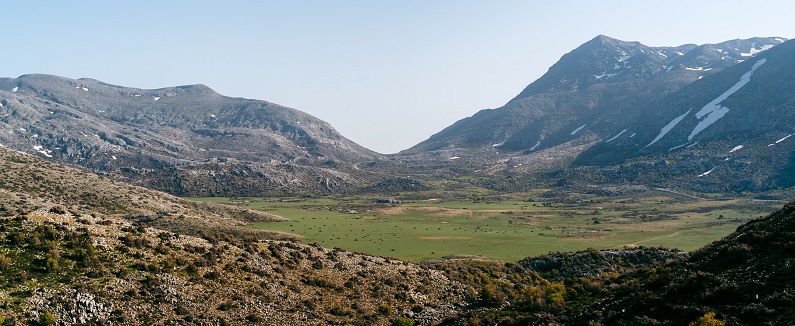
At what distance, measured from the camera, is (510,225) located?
11606 cm

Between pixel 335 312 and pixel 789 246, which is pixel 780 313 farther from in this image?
pixel 335 312

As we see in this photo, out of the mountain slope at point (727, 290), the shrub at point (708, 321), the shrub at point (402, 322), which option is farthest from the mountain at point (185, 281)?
the shrub at point (708, 321)

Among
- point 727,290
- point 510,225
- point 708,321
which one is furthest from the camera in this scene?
point 510,225

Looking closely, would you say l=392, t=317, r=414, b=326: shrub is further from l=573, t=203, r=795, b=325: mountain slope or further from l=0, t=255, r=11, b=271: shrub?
l=0, t=255, r=11, b=271: shrub

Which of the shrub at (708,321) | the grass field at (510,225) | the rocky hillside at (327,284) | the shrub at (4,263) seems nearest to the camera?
the shrub at (708,321)

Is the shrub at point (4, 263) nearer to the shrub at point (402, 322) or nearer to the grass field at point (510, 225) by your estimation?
the shrub at point (402, 322)

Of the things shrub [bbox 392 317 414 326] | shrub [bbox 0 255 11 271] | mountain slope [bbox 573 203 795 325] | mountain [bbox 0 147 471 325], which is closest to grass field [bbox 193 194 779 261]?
mountain [bbox 0 147 471 325]

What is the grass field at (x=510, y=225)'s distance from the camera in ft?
269

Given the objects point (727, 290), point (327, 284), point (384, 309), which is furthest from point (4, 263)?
point (727, 290)

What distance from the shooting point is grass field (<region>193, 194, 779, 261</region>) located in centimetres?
8200

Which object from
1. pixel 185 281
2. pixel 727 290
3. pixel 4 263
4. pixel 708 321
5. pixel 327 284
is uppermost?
pixel 4 263

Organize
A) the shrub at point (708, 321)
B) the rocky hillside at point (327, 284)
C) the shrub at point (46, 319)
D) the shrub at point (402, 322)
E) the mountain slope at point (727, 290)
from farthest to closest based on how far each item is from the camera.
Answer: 1. the shrub at point (402, 322)
2. the shrub at point (46, 319)
3. the rocky hillside at point (327, 284)
4. the mountain slope at point (727, 290)
5. the shrub at point (708, 321)

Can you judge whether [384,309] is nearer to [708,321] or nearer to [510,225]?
[708,321]

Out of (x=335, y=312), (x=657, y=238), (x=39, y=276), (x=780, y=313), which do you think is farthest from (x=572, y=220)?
(x=39, y=276)
